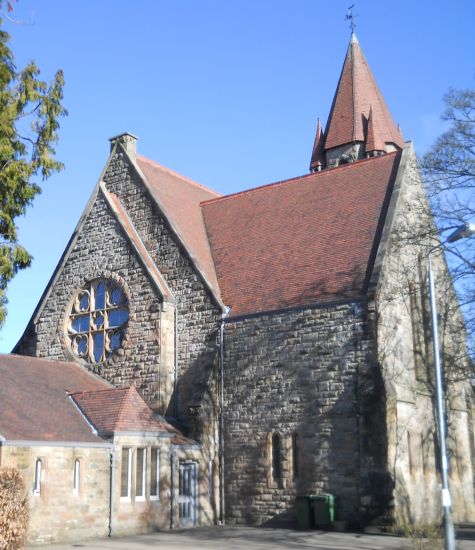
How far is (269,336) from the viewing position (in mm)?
22516

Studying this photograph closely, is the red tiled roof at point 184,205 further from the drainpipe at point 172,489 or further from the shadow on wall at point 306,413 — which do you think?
the drainpipe at point 172,489

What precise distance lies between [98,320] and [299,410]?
334 inches

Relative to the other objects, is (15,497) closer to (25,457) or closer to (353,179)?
(25,457)

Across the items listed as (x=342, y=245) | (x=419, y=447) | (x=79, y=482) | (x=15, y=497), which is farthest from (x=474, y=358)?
(x=15, y=497)

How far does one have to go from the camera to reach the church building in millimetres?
20281

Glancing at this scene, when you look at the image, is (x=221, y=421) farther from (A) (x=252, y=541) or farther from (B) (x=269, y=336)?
(A) (x=252, y=541)

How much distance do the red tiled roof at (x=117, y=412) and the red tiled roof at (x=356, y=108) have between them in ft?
69.3

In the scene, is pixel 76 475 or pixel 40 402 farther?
pixel 40 402

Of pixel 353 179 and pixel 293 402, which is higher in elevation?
pixel 353 179

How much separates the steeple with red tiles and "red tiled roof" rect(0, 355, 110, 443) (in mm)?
19116

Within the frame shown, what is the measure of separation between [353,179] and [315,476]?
10.2m

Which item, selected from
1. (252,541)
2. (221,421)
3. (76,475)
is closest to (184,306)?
(221,421)

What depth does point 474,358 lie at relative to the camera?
70.6ft

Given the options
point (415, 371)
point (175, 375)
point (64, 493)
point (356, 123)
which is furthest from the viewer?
point (356, 123)
